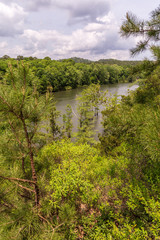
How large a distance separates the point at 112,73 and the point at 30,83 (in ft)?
211

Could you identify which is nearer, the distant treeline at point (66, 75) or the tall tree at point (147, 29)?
the tall tree at point (147, 29)

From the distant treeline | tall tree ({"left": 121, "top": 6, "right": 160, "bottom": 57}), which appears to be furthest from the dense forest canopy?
the distant treeline

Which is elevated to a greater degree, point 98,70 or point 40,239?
point 98,70

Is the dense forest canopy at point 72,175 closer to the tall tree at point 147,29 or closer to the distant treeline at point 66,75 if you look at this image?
the tall tree at point 147,29

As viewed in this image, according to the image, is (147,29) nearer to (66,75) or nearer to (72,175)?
(72,175)

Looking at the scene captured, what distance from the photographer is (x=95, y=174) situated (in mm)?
5590

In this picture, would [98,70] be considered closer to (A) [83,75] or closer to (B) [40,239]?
(A) [83,75]

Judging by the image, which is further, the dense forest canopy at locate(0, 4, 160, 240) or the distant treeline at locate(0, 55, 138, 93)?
the distant treeline at locate(0, 55, 138, 93)

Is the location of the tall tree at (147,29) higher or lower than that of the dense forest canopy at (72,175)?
higher

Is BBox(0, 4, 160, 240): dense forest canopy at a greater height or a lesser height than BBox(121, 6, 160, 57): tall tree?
lesser

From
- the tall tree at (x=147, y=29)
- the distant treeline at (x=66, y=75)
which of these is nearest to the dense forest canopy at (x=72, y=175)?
the tall tree at (x=147, y=29)

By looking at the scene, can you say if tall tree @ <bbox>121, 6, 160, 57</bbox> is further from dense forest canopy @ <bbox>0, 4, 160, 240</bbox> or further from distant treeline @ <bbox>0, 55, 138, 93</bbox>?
distant treeline @ <bbox>0, 55, 138, 93</bbox>

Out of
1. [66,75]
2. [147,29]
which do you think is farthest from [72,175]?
[66,75]

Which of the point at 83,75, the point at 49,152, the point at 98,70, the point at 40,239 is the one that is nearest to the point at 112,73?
the point at 98,70
